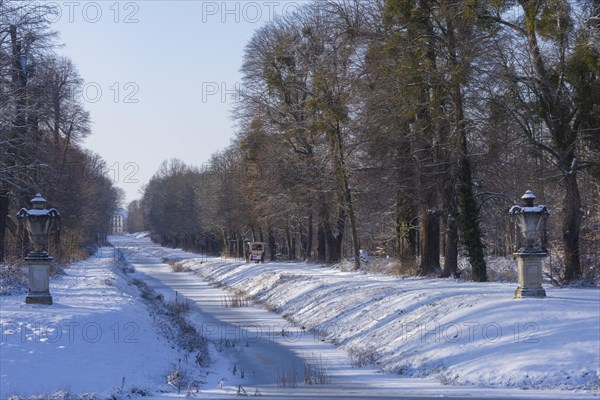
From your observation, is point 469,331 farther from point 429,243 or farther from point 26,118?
point 26,118

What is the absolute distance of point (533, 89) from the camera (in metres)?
26.5

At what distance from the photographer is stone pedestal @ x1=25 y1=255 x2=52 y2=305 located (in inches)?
837

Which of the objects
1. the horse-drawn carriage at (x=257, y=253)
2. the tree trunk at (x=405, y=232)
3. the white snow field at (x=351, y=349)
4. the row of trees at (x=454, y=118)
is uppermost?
the row of trees at (x=454, y=118)

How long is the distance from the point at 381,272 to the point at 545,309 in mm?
19583

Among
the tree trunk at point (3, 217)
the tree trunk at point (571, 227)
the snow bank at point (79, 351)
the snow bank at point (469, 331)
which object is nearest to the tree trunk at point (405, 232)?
the snow bank at point (469, 331)

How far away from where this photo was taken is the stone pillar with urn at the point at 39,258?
21281mm

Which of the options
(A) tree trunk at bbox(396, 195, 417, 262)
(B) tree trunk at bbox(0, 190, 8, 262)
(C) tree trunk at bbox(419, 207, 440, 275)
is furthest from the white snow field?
(B) tree trunk at bbox(0, 190, 8, 262)

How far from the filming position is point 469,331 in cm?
1808

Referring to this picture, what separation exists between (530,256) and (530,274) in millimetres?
477

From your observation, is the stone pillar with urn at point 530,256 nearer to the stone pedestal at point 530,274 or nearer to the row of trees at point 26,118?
the stone pedestal at point 530,274

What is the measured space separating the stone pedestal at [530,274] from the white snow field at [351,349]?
0.59m

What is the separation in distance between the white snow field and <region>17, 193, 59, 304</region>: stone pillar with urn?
517 mm

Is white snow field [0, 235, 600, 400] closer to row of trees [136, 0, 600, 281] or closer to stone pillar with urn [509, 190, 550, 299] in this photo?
stone pillar with urn [509, 190, 550, 299]

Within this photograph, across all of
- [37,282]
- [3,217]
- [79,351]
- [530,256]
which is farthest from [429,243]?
[3,217]
